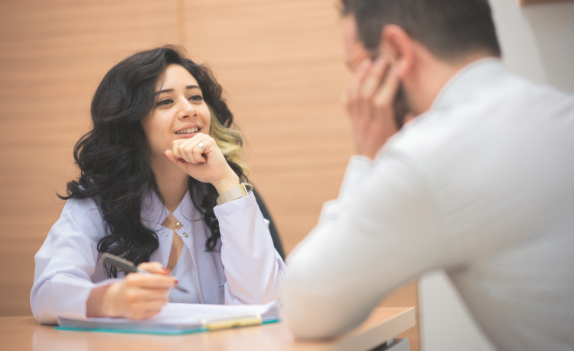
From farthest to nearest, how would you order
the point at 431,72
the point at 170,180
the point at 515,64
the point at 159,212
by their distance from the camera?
the point at 515,64, the point at 170,180, the point at 159,212, the point at 431,72

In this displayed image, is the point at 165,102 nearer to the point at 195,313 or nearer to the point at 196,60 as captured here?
the point at 195,313

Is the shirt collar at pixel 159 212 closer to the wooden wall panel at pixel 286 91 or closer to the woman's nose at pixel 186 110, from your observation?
the woman's nose at pixel 186 110

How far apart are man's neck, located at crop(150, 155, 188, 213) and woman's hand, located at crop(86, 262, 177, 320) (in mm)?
588

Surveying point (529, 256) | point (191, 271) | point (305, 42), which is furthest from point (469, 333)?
point (529, 256)

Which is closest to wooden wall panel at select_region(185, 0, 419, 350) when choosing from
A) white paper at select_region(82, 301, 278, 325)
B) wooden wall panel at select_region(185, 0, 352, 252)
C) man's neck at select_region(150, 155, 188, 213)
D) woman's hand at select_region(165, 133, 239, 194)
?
wooden wall panel at select_region(185, 0, 352, 252)

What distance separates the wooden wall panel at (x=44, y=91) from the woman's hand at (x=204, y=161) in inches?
57.2

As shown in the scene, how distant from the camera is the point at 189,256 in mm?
1397

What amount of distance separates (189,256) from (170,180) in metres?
0.28

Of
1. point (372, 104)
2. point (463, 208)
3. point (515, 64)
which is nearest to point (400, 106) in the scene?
point (372, 104)

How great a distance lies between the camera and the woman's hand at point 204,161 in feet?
4.48

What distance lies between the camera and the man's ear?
71 centimetres

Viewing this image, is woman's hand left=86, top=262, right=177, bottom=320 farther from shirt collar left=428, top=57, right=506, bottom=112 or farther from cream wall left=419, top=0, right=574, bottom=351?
cream wall left=419, top=0, right=574, bottom=351

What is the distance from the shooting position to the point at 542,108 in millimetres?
653

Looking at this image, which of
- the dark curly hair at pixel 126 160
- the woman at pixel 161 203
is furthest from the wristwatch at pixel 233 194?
the dark curly hair at pixel 126 160
